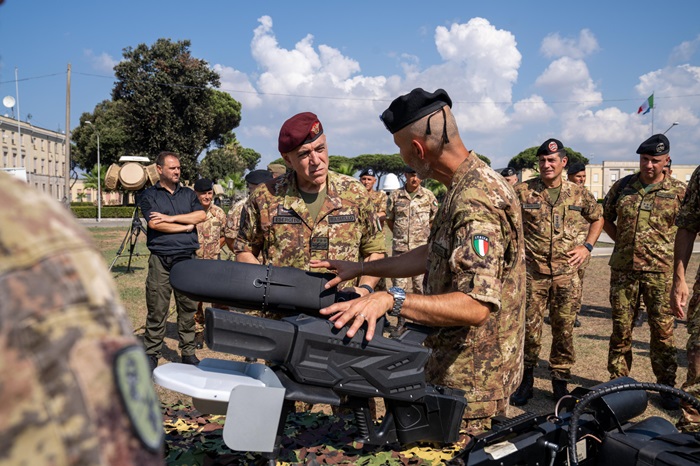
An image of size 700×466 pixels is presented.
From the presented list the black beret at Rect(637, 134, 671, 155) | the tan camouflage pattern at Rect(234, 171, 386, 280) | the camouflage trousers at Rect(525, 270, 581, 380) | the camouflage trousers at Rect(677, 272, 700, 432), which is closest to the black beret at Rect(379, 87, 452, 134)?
the tan camouflage pattern at Rect(234, 171, 386, 280)

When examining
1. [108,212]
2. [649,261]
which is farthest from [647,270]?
[108,212]

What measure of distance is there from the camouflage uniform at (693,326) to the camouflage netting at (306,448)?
198 cm

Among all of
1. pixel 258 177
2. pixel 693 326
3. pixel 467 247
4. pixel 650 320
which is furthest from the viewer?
pixel 258 177

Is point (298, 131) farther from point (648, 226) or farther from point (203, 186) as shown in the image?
point (203, 186)

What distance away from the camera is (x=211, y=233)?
23.8 feet

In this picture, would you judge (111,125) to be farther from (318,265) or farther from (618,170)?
(618,170)

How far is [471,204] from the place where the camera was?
6.20ft

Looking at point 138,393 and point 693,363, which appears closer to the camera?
point 138,393

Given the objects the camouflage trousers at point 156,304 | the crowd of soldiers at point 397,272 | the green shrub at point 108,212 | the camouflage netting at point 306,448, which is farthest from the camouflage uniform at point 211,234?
the green shrub at point 108,212

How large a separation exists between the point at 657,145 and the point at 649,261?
1071 mm

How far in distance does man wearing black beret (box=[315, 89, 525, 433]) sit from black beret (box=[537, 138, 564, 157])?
3.50m

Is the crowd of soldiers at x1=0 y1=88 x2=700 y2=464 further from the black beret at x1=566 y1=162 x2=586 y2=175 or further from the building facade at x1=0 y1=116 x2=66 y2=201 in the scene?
the building facade at x1=0 y1=116 x2=66 y2=201

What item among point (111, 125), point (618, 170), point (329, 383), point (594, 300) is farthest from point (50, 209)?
point (618, 170)

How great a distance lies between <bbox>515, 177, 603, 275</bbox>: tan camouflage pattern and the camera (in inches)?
210
